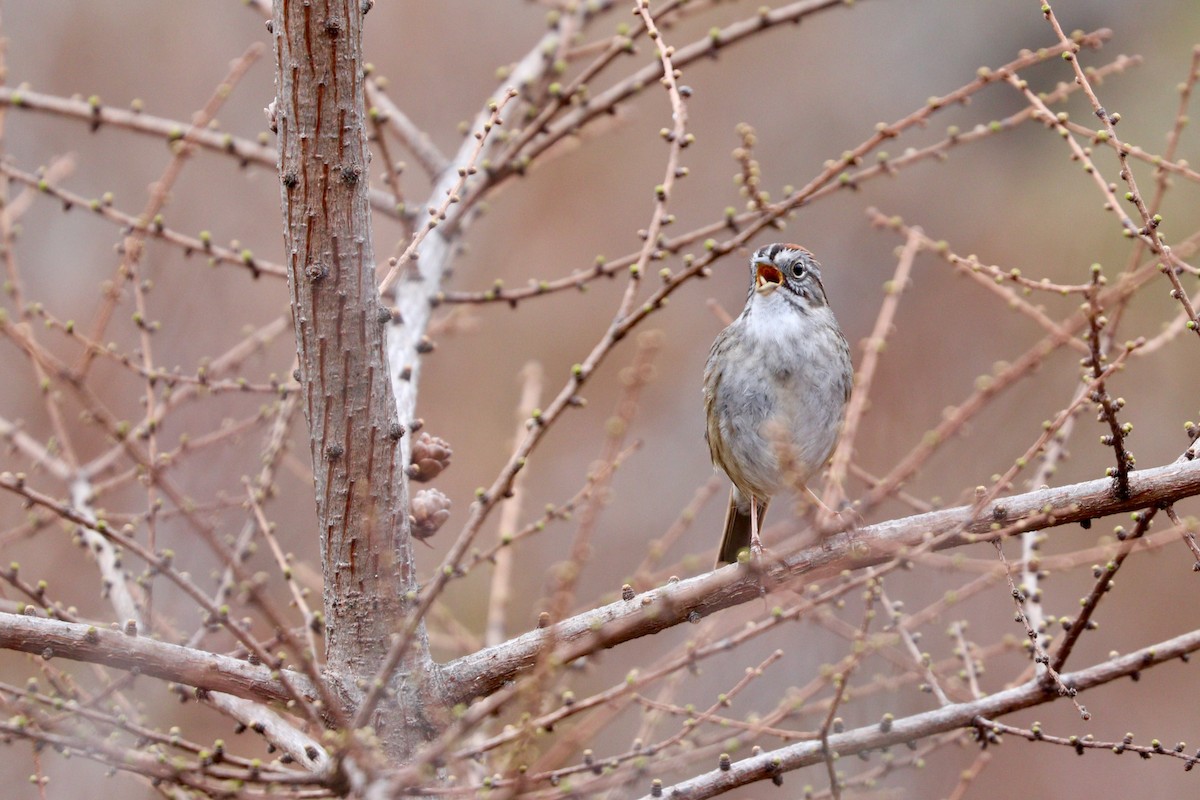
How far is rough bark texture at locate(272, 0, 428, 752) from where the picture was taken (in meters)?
2.39

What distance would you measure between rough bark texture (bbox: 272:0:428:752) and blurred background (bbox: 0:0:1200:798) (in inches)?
139

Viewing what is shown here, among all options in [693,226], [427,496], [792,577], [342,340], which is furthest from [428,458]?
[693,226]

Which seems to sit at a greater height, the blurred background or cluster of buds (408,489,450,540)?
the blurred background

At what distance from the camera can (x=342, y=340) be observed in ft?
8.21

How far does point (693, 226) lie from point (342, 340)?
6954 millimetres

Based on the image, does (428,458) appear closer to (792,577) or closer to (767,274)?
(792,577)

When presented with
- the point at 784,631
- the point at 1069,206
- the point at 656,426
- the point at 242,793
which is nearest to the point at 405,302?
the point at 242,793

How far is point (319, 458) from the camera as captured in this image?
255 centimetres

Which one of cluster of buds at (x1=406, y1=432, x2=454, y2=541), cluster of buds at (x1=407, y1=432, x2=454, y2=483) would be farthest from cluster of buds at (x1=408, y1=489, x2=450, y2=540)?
cluster of buds at (x1=407, y1=432, x2=454, y2=483)

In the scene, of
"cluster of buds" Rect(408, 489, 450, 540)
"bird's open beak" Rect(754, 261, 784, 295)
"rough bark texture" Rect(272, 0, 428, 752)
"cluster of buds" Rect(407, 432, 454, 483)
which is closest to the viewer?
"rough bark texture" Rect(272, 0, 428, 752)

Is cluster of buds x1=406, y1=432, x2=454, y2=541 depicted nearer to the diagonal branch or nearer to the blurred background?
the diagonal branch

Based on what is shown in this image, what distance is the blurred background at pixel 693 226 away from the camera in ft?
24.1

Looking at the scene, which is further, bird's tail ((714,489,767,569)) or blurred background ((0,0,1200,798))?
blurred background ((0,0,1200,798))

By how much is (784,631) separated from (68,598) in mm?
4014
